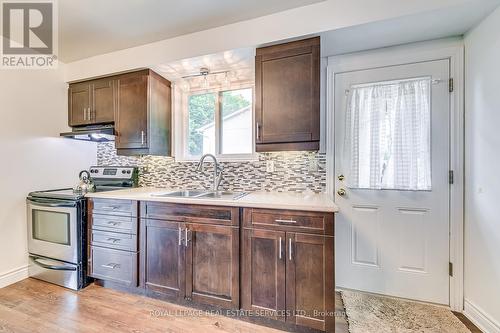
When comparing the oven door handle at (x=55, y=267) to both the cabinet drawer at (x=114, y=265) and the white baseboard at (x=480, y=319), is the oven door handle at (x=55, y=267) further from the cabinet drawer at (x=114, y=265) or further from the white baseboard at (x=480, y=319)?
the white baseboard at (x=480, y=319)

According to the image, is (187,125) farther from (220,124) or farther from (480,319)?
(480,319)

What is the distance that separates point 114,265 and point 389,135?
2.74 metres

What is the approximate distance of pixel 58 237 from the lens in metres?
2.23

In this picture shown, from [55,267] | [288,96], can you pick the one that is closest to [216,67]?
[288,96]

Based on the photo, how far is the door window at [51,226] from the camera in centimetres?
219

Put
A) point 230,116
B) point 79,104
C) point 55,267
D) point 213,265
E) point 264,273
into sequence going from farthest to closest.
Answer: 1. point 79,104
2. point 230,116
3. point 55,267
4. point 213,265
5. point 264,273

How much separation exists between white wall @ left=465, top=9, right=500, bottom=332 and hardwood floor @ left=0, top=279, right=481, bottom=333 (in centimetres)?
24

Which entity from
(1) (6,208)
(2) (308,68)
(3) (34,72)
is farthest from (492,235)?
(3) (34,72)

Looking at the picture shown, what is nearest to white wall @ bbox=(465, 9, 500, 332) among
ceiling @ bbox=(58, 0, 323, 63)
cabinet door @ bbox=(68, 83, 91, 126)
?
ceiling @ bbox=(58, 0, 323, 63)

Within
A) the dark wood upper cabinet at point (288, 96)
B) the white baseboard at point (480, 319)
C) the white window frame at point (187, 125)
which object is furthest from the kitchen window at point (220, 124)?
the white baseboard at point (480, 319)

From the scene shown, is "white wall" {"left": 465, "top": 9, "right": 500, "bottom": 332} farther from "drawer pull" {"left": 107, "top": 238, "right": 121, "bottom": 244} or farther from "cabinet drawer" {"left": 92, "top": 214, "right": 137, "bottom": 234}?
"drawer pull" {"left": 107, "top": 238, "right": 121, "bottom": 244}

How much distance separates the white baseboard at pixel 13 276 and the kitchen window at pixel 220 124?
80.1 inches

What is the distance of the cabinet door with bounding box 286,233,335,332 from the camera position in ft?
4.94

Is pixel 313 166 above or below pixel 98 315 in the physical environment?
above
